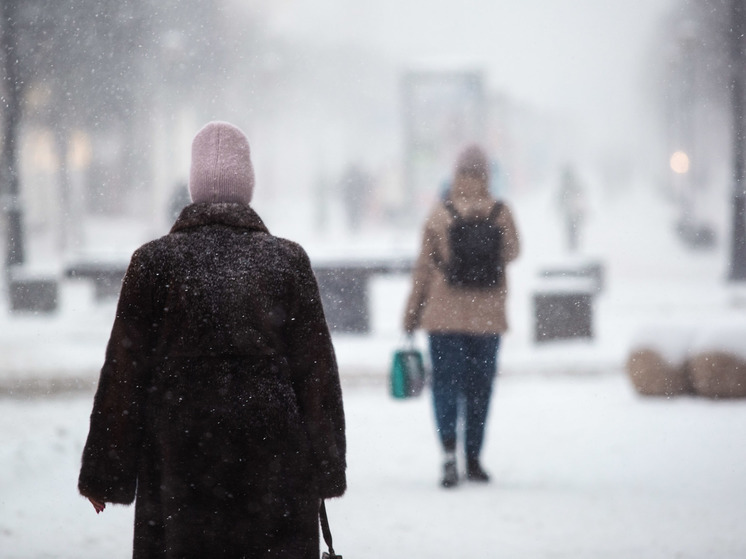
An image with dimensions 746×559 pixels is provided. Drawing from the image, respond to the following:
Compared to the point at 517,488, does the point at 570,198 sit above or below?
above

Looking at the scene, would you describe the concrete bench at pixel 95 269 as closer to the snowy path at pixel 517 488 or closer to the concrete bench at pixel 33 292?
the concrete bench at pixel 33 292

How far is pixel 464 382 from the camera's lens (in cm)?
453

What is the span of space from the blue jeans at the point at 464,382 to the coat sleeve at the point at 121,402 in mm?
2423

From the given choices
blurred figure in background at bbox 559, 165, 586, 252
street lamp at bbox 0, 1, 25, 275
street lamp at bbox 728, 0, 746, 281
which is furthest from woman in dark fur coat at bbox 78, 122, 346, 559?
blurred figure in background at bbox 559, 165, 586, 252

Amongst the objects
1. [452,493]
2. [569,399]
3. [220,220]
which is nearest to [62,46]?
[569,399]

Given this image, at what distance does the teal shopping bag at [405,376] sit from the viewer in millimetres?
4461

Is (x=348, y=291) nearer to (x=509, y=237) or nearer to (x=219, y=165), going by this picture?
(x=509, y=237)

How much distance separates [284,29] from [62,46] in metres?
16.6

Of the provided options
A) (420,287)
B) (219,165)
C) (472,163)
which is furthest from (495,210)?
(219,165)

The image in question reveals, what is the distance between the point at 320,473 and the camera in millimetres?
2324

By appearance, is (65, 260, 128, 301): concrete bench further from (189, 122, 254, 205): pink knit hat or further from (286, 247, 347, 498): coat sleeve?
(286, 247, 347, 498): coat sleeve

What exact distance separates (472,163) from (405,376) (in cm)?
110

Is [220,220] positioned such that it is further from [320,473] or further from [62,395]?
[62,395]

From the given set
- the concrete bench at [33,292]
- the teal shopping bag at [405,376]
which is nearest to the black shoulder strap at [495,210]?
the teal shopping bag at [405,376]
